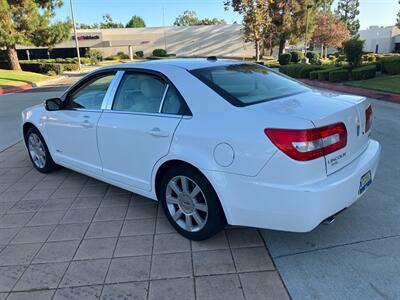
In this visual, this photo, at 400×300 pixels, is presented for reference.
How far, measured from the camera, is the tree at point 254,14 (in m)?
39.1

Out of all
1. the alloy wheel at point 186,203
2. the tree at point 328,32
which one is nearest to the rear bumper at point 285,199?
the alloy wheel at point 186,203

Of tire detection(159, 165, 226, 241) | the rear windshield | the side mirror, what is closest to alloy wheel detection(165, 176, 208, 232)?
tire detection(159, 165, 226, 241)

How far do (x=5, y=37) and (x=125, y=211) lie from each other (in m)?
26.5

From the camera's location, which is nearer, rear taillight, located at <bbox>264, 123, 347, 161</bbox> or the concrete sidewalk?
rear taillight, located at <bbox>264, 123, 347, 161</bbox>

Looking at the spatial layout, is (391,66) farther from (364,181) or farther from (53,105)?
(53,105)

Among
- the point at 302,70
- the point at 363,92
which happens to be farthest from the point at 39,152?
the point at 302,70

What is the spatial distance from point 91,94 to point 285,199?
2786 millimetres

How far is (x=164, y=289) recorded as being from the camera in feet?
9.20

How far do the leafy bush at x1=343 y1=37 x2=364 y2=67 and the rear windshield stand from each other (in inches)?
599

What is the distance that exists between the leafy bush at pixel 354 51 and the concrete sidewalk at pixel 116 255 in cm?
1596

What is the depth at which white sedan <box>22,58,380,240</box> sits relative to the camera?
2.71 metres

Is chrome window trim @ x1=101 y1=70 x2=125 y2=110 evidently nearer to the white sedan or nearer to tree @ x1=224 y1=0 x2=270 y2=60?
the white sedan

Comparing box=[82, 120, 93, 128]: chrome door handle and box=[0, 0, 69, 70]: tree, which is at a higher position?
box=[0, 0, 69, 70]: tree

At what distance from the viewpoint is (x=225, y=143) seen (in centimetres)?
288
